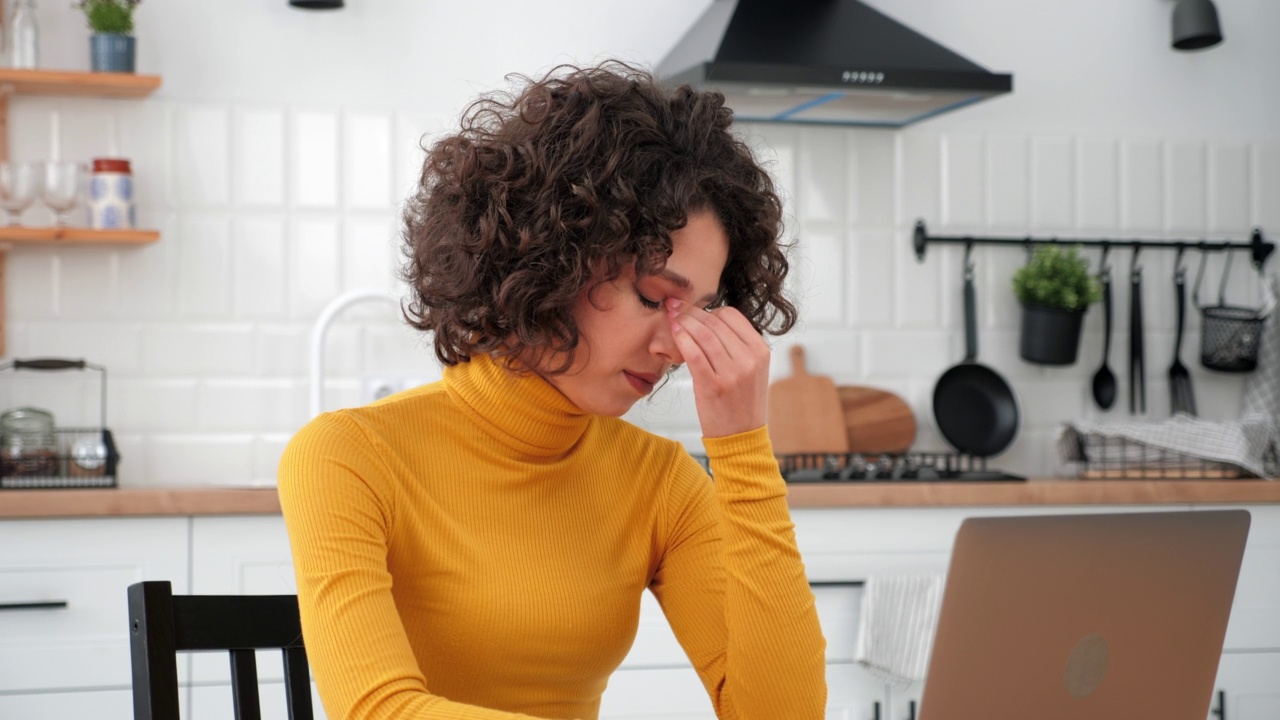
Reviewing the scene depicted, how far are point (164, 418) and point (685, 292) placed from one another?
6.88ft

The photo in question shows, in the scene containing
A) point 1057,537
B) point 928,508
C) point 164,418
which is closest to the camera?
point 1057,537

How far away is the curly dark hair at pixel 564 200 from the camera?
1170mm

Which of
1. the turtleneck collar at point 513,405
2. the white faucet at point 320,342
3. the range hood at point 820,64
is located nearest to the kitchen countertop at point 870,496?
the white faucet at point 320,342

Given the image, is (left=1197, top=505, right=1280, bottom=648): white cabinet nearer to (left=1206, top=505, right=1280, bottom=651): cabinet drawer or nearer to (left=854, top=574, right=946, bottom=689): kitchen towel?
(left=1206, top=505, right=1280, bottom=651): cabinet drawer

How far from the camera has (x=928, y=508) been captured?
8.97ft

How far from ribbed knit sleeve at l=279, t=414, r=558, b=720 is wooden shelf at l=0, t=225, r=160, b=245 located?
182 centimetres

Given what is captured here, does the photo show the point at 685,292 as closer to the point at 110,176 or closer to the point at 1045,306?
the point at 110,176

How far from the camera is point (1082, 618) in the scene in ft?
3.35

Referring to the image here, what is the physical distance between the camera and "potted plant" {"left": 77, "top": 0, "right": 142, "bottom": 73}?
2.81 meters

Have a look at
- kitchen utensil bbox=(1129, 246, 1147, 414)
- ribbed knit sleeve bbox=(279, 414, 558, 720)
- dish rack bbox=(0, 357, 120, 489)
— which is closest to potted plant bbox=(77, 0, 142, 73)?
dish rack bbox=(0, 357, 120, 489)

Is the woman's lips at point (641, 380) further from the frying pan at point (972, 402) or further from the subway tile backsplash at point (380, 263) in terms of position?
the frying pan at point (972, 402)

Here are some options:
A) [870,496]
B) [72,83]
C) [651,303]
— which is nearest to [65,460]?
[72,83]

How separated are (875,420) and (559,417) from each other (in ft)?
→ 6.71


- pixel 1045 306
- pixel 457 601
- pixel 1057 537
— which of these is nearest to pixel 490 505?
pixel 457 601
